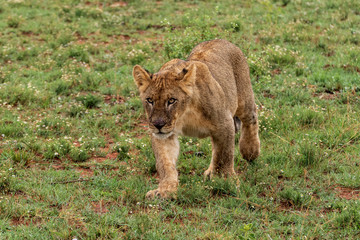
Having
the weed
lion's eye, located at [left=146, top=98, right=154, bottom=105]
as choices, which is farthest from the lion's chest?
the weed

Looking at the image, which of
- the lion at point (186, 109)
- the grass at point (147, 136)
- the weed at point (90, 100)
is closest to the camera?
the grass at point (147, 136)

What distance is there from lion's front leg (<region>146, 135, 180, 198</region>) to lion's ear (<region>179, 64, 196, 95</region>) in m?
0.55

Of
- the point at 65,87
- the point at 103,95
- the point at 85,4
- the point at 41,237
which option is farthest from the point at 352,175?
the point at 85,4

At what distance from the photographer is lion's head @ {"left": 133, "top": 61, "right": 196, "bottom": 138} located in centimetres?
497

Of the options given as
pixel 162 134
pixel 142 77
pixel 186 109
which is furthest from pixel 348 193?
pixel 142 77

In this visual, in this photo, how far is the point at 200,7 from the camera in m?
13.7

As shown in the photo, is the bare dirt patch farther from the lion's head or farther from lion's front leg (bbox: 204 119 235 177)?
the lion's head

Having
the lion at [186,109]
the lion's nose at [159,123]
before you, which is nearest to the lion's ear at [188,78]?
the lion at [186,109]

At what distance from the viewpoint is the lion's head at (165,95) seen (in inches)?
196

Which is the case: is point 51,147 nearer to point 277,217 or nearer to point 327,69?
point 277,217

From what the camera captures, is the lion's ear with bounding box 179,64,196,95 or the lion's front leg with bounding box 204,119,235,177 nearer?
the lion's ear with bounding box 179,64,196,95

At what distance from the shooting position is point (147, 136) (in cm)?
726

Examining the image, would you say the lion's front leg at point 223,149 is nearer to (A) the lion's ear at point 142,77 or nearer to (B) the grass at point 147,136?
(B) the grass at point 147,136

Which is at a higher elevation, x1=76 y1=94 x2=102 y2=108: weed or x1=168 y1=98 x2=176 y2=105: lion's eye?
x1=168 y1=98 x2=176 y2=105: lion's eye
